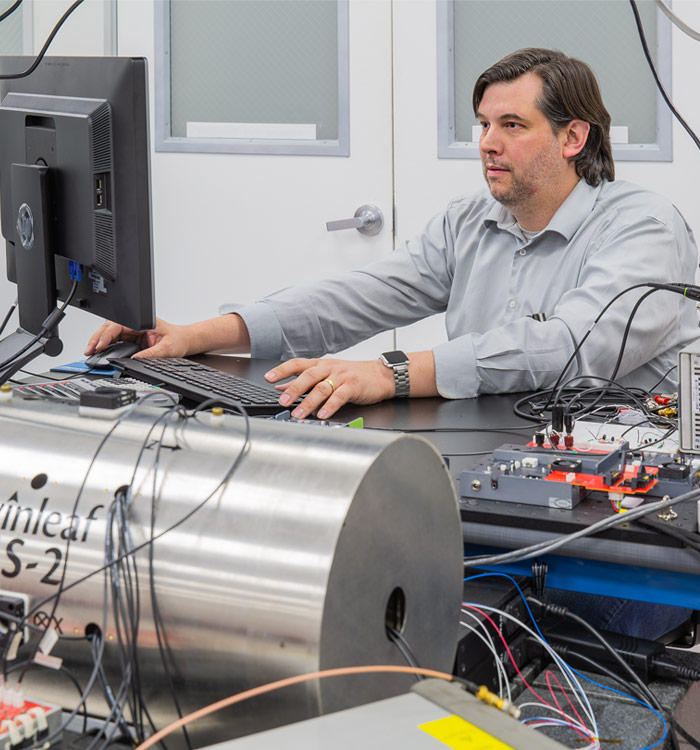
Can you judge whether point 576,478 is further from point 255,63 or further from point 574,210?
point 255,63

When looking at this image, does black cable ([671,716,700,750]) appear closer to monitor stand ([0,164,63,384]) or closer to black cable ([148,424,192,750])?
black cable ([148,424,192,750])

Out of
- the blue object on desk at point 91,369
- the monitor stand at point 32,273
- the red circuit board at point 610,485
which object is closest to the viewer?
the red circuit board at point 610,485

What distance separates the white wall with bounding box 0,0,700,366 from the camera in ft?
8.45

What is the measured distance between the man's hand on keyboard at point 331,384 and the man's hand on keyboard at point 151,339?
1.09ft

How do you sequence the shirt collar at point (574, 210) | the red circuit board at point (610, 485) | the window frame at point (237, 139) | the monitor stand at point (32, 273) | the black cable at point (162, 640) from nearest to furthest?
the black cable at point (162, 640), the red circuit board at point (610, 485), the monitor stand at point (32, 273), the shirt collar at point (574, 210), the window frame at point (237, 139)

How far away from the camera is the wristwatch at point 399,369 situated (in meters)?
1.61

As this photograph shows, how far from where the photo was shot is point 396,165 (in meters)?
2.92

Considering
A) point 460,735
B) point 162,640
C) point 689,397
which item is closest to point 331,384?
point 689,397

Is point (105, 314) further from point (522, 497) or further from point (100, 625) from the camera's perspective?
point (100, 625)

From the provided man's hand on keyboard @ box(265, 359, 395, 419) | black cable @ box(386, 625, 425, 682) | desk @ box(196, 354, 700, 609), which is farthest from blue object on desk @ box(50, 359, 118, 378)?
black cable @ box(386, 625, 425, 682)

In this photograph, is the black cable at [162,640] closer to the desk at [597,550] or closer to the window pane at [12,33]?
the desk at [597,550]

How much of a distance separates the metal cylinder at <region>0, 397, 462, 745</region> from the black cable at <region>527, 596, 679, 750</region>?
0.25 metres

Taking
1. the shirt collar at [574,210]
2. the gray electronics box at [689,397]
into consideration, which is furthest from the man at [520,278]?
the gray electronics box at [689,397]

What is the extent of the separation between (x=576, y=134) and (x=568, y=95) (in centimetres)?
8
